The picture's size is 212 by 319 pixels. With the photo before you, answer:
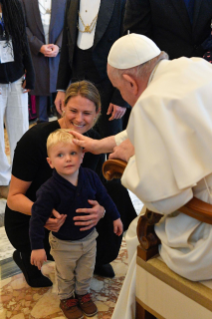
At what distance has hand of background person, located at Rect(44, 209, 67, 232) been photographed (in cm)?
183

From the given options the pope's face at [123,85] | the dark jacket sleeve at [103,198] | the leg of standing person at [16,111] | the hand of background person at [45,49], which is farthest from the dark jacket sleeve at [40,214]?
the hand of background person at [45,49]

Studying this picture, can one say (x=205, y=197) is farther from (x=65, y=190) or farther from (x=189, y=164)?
(x=65, y=190)

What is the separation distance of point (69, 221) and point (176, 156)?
87 centimetres

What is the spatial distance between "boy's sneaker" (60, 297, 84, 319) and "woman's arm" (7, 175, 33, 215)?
1.81 feet

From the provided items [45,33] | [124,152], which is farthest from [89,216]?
[45,33]

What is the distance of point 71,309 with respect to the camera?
2027mm

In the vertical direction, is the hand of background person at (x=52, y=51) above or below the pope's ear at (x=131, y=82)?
below

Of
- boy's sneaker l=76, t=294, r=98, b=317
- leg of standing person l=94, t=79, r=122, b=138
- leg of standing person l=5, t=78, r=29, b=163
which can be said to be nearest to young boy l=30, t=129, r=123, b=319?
boy's sneaker l=76, t=294, r=98, b=317

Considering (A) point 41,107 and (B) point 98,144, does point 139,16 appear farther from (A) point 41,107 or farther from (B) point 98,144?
(A) point 41,107

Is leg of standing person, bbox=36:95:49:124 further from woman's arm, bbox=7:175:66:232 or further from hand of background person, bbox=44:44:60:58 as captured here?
woman's arm, bbox=7:175:66:232

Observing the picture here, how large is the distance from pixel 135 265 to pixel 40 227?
522 millimetres

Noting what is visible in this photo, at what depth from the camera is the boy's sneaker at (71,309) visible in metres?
2.01

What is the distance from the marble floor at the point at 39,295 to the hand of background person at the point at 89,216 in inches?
21.5

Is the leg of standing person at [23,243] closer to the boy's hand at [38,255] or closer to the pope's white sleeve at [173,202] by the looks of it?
the boy's hand at [38,255]
